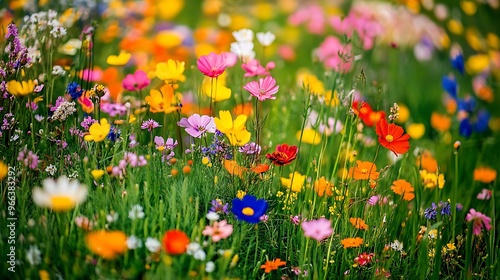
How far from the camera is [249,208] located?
5.67ft

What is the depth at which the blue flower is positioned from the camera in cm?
168

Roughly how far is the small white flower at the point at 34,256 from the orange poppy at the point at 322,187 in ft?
3.01

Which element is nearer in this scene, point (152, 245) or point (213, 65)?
point (152, 245)

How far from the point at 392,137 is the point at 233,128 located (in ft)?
1.66

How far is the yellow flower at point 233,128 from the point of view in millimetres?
1843

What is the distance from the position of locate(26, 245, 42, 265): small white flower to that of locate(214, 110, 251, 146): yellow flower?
65cm

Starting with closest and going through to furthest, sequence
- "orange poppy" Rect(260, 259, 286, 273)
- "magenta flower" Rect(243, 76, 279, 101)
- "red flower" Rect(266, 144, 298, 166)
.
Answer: "orange poppy" Rect(260, 259, 286, 273), "red flower" Rect(266, 144, 298, 166), "magenta flower" Rect(243, 76, 279, 101)

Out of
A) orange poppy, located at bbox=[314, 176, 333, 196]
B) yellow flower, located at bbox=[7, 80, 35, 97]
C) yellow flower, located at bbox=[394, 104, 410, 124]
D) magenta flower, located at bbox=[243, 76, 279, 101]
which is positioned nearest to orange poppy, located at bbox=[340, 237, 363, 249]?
orange poppy, located at bbox=[314, 176, 333, 196]

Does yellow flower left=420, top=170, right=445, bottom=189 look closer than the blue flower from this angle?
No

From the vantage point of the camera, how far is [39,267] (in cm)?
152

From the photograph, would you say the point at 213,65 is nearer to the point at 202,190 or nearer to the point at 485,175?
the point at 202,190

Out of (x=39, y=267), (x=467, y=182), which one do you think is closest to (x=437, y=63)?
(x=467, y=182)

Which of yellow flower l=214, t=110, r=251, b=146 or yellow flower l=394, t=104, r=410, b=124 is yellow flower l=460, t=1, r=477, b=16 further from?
yellow flower l=214, t=110, r=251, b=146

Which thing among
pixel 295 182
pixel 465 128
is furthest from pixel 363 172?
pixel 465 128
